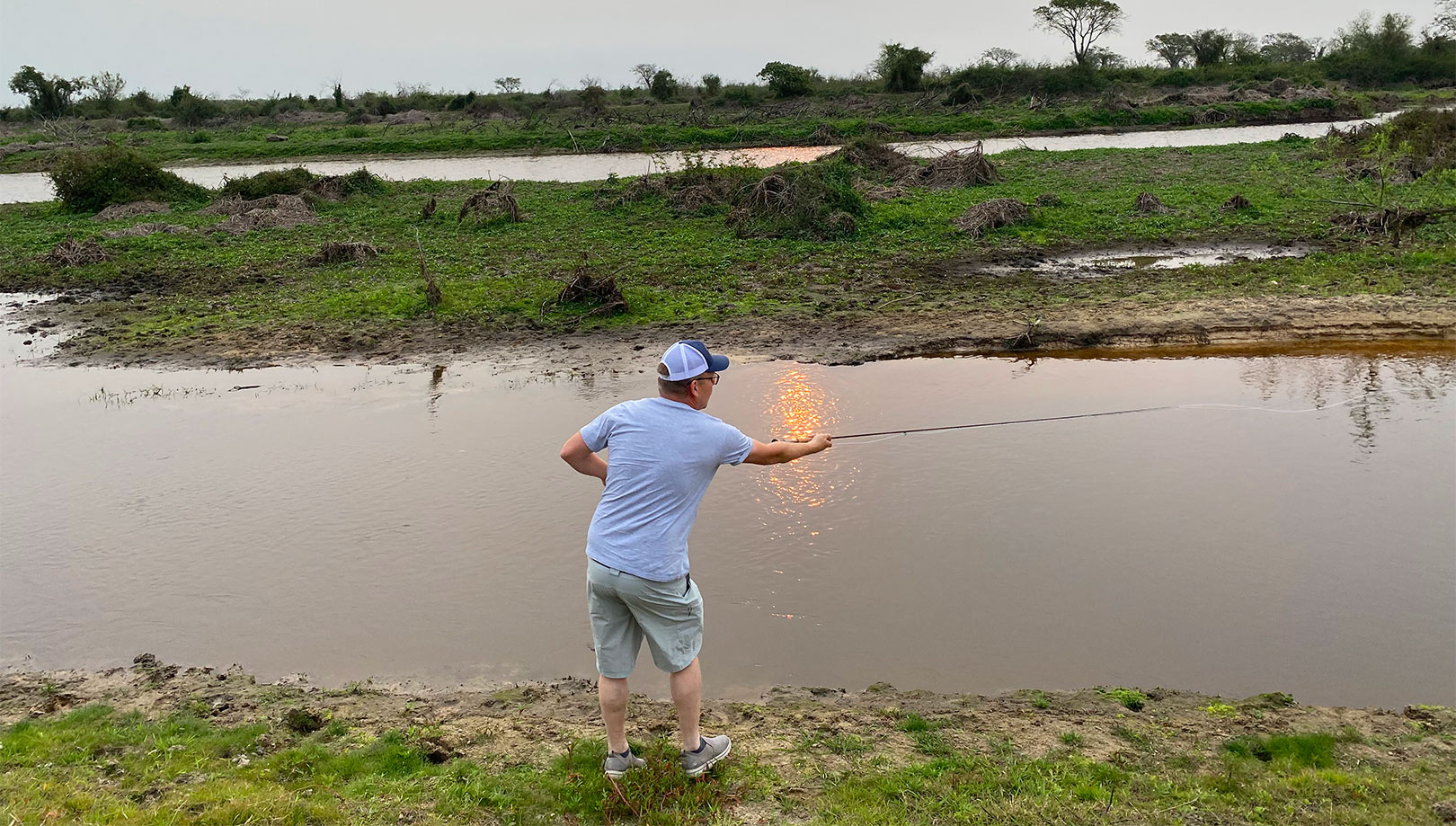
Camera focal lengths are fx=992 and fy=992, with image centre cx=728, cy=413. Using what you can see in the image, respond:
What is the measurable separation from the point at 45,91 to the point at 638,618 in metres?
61.9

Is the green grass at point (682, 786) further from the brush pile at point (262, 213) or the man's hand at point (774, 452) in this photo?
the brush pile at point (262, 213)

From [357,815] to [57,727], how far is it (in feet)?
6.71

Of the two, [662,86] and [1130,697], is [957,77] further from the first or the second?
[1130,697]

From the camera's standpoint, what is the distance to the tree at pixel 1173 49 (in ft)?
195

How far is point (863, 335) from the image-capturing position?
460 inches

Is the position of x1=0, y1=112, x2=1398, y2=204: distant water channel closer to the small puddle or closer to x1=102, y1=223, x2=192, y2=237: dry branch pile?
x1=102, y1=223, x2=192, y2=237: dry branch pile

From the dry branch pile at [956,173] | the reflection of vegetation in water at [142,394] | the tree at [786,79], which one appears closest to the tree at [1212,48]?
the tree at [786,79]

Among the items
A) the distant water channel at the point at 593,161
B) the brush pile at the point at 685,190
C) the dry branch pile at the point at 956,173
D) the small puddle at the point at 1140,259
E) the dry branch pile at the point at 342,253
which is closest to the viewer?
the small puddle at the point at 1140,259

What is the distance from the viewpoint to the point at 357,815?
4043mm

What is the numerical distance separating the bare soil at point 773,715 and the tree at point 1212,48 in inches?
2210

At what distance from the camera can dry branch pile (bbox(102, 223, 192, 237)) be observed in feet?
65.1

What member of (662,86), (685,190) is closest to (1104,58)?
(662,86)

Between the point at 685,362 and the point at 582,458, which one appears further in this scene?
the point at 582,458

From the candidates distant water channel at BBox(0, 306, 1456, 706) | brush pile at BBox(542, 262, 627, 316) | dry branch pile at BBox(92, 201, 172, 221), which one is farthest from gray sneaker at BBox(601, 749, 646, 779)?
dry branch pile at BBox(92, 201, 172, 221)
